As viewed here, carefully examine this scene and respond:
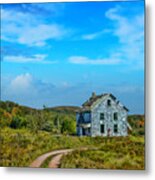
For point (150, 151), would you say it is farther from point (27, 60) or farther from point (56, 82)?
point (27, 60)

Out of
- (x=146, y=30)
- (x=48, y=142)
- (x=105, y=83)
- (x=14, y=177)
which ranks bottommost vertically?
(x=14, y=177)

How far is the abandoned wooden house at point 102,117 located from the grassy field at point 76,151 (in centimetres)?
3

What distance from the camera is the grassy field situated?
212 cm

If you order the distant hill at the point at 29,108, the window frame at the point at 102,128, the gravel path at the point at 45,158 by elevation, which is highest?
the distant hill at the point at 29,108

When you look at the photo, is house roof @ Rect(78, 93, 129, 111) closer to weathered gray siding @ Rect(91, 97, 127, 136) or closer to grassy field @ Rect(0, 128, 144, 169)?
weathered gray siding @ Rect(91, 97, 127, 136)

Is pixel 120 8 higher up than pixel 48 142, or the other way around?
pixel 120 8

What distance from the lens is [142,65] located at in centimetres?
210

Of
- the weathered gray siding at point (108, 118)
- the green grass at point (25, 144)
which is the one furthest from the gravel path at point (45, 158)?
the weathered gray siding at point (108, 118)

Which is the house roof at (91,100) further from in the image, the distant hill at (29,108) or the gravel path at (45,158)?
the gravel path at (45,158)

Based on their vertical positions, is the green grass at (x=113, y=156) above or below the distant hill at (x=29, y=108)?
below

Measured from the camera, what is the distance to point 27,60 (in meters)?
2.18

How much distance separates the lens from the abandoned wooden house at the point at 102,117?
213 centimetres

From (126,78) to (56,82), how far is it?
279 millimetres

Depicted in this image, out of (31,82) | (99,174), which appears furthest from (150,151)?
(31,82)
